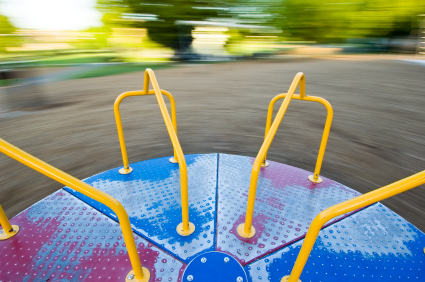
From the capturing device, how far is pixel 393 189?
900 mm

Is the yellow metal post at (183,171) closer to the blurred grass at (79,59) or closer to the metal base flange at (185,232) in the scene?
the metal base flange at (185,232)

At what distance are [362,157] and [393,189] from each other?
95.4 inches

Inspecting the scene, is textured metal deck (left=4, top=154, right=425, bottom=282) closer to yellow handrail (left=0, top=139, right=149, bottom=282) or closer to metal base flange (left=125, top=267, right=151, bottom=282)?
metal base flange (left=125, top=267, right=151, bottom=282)

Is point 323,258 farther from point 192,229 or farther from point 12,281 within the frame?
point 12,281

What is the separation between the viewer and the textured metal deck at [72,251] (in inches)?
53.7

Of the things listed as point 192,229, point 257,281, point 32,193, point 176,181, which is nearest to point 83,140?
point 32,193

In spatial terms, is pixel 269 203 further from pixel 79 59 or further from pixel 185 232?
pixel 79 59

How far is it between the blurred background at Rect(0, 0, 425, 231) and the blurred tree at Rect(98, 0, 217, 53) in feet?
0.17

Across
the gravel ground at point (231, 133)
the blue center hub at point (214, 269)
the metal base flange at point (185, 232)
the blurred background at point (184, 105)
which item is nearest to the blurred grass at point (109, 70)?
the blurred background at point (184, 105)

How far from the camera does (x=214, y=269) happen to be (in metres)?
1.33

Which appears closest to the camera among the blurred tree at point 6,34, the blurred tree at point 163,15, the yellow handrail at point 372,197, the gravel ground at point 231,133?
the yellow handrail at point 372,197

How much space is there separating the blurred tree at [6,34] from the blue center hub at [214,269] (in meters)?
9.65

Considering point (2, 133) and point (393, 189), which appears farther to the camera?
point (2, 133)

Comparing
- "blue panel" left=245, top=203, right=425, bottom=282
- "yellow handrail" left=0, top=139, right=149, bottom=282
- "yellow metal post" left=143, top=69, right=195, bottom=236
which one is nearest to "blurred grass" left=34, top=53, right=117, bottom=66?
"yellow metal post" left=143, top=69, right=195, bottom=236
